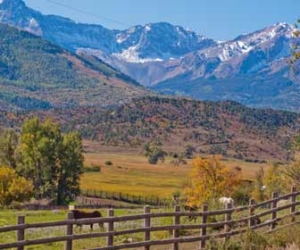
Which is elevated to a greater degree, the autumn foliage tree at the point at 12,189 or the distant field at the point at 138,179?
the autumn foliage tree at the point at 12,189

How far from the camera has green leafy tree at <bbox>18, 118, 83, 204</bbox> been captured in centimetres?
8219

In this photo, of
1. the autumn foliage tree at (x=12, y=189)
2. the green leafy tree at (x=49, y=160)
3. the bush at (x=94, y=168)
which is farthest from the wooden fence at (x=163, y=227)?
the bush at (x=94, y=168)

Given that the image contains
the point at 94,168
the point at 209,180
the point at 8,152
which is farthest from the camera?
the point at 94,168

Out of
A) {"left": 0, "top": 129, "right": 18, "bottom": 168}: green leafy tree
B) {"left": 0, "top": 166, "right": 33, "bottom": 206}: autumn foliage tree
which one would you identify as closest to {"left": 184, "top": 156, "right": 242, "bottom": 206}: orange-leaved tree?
{"left": 0, "top": 166, "right": 33, "bottom": 206}: autumn foliage tree

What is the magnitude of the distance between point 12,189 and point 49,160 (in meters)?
13.1

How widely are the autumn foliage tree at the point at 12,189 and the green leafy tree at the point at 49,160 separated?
23.2 ft

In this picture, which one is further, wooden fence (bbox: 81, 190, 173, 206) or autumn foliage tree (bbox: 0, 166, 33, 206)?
wooden fence (bbox: 81, 190, 173, 206)

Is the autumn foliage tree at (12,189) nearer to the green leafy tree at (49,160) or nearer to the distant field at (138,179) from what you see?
the green leafy tree at (49,160)

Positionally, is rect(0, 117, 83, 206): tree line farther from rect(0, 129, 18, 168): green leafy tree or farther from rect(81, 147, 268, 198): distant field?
rect(81, 147, 268, 198): distant field

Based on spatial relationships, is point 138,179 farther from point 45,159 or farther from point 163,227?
point 163,227

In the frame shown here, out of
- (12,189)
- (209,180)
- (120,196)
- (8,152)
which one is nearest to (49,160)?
(8,152)

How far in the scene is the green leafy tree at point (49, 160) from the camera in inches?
3236

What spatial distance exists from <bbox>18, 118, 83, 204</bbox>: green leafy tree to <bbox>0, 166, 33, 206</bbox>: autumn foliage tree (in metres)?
7.08

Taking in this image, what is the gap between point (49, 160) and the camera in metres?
83.4
